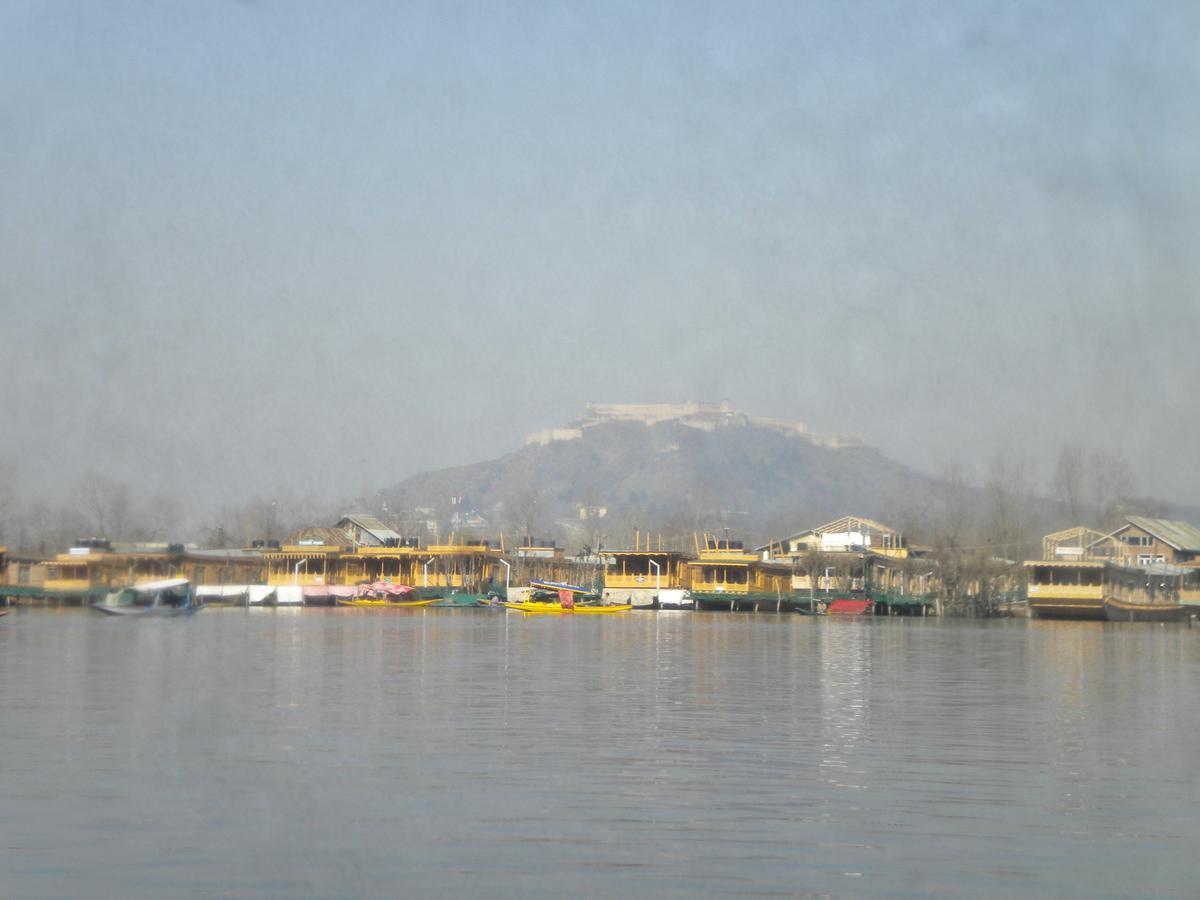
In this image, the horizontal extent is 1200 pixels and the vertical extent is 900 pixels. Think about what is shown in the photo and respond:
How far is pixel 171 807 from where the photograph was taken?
17969mm

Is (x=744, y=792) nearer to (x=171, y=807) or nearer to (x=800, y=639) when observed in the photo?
(x=171, y=807)

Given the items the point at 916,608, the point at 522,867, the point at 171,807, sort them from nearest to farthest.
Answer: the point at 522,867 < the point at 171,807 < the point at 916,608

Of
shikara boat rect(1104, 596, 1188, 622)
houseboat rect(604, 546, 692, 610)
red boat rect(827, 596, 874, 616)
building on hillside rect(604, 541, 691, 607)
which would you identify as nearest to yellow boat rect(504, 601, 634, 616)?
houseboat rect(604, 546, 692, 610)

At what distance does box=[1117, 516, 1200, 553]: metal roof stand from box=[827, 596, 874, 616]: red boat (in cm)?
2544

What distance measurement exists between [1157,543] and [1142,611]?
5424 mm

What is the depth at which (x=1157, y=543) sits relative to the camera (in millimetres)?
104500

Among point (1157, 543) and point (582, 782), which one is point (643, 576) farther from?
point (582, 782)

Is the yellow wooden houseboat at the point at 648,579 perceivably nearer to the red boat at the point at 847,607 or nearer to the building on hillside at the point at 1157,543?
the red boat at the point at 847,607

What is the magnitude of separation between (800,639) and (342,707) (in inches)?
1677

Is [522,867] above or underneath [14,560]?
underneath

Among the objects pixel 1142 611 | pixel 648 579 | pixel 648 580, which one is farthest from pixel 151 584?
pixel 648 579

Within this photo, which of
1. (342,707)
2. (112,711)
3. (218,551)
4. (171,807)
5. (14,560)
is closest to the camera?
(171,807)

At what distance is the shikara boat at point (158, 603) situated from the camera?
42.5 m

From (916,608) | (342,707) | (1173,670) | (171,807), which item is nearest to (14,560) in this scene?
(342,707)
